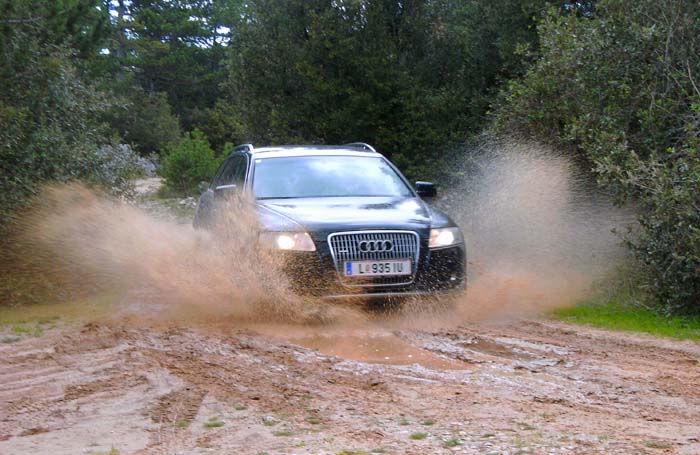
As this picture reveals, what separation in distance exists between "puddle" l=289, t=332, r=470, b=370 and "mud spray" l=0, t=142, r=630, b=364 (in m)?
0.05

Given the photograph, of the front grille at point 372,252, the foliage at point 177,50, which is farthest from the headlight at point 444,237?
the foliage at point 177,50

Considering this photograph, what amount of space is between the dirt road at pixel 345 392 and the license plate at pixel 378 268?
25.4 inches

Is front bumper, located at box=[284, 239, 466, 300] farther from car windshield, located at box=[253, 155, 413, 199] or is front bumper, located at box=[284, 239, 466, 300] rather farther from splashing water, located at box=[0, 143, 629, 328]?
car windshield, located at box=[253, 155, 413, 199]

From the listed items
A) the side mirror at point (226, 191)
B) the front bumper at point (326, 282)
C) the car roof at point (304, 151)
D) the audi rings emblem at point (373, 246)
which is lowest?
the front bumper at point (326, 282)

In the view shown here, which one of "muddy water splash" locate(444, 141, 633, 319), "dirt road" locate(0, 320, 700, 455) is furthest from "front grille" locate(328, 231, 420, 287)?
"muddy water splash" locate(444, 141, 633, 319)

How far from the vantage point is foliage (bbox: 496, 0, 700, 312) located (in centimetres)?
913

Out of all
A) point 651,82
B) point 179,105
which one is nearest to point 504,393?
point 651,82

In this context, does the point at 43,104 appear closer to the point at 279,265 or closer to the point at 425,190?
the point at 425,190

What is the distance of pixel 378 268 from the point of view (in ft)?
28.2

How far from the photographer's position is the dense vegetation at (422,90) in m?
10.2

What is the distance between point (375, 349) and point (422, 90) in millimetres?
14394

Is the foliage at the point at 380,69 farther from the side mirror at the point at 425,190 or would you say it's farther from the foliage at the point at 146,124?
the foliage at the point at 146,124

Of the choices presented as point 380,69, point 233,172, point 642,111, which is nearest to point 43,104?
point 233,172

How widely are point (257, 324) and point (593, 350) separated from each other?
298 cm
